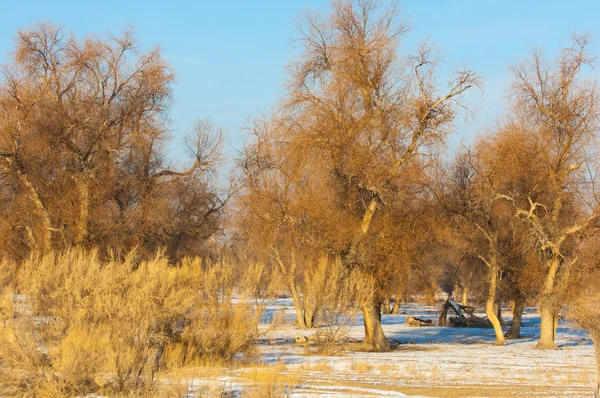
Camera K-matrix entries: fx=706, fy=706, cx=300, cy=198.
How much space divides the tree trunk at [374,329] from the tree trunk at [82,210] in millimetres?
11983

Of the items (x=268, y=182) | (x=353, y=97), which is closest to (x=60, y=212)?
(x=268, y=182)

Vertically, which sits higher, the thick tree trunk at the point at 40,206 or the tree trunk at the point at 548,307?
the thick tree trunk at the point at 40,206

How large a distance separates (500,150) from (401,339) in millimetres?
10423

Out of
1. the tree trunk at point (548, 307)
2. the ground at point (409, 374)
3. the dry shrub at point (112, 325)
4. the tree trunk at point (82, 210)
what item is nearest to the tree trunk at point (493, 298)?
the tree trunk at point (548, 307)

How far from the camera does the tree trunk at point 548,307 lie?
27914mm

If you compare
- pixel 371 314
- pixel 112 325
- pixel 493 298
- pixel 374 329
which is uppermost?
pixel 493 298

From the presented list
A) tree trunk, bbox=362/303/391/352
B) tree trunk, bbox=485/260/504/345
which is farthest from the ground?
tree trunk, bbox=485/260/504/345

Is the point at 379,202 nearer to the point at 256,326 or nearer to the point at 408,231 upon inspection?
the point at 408,231

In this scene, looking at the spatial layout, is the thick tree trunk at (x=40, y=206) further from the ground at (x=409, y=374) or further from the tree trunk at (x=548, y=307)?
the tree trunk at (x=548, y=307)

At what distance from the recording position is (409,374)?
17.3m

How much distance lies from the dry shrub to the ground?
3.72 ft

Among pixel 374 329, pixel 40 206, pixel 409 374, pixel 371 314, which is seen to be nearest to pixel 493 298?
pixel 371 314

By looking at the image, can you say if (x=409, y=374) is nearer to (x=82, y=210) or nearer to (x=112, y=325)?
(x=112, y=325)

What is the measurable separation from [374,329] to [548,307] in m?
7.25
